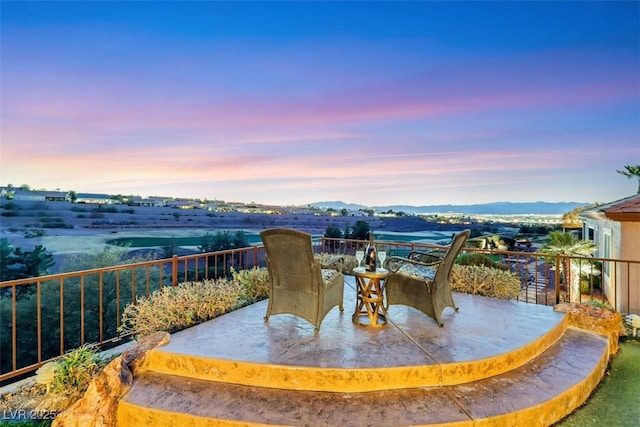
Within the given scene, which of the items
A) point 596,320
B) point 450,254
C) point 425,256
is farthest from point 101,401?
point 596,320

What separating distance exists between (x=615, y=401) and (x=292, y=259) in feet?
9.89

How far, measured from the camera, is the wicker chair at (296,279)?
3244mm

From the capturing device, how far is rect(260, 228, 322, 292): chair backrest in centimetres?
321

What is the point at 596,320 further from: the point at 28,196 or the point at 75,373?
the point at 28,196

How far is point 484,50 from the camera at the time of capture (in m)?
7.36

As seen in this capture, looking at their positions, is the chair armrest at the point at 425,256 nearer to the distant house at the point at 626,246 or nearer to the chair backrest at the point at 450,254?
the chair backrest at the point at 450,254

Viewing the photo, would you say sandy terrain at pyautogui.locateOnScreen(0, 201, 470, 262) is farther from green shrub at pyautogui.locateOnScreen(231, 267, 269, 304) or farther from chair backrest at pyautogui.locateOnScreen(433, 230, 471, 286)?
chair backrest at pyautogui.locateOnScreen(433, 230, 471, 286)

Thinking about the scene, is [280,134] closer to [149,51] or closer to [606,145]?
[149,51]

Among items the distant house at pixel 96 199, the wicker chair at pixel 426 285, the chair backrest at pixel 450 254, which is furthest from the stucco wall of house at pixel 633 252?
the distant house at pixel 96 199

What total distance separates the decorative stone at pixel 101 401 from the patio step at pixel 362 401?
0.08 metres

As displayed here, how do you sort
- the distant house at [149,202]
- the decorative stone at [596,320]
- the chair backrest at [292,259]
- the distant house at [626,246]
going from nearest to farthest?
the chair backrest at [292,259] < the decorative stone at [596,320] < the distant house at [626,246] < the distant house at [149,202]

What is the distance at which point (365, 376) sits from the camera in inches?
98.7

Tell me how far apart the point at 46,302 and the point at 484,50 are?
13287mm

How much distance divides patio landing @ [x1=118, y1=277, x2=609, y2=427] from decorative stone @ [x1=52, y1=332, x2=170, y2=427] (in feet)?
0.31
